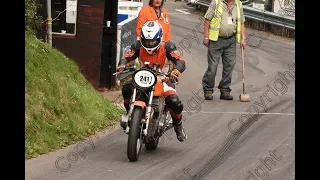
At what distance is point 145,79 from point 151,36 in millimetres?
652

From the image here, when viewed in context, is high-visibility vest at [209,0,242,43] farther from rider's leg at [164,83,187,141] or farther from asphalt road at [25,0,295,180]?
rider's leg at [164,83,187,141]

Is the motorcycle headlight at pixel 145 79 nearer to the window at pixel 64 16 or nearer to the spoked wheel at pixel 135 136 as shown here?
the spoked wheel at pixel 135 136

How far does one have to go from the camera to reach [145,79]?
435 inches

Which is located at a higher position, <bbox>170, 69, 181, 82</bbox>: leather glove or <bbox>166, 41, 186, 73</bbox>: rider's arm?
<bbox>166, 41, 186, 73</bbox>: rider's arm

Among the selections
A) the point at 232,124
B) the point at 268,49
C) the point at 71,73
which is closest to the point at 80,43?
the point at 71,73

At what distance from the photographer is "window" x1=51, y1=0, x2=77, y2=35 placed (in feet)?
53.5

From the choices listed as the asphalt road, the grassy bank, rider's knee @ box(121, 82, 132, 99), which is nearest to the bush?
the grassy bank

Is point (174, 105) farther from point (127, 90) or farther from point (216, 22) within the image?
point (216, 22)

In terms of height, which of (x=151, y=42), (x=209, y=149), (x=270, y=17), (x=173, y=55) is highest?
(x=151, y=42)

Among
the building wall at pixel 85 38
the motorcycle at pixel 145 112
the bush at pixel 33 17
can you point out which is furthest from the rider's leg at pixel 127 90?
the building wall at pixel 85 38

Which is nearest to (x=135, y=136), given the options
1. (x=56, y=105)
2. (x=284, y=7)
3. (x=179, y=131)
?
(x=179, y=131)

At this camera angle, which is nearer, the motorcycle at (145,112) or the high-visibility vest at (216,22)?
the motorcycle at (145,112)

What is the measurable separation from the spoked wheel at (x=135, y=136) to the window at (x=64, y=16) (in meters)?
5.79

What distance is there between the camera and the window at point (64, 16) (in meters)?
16.3
